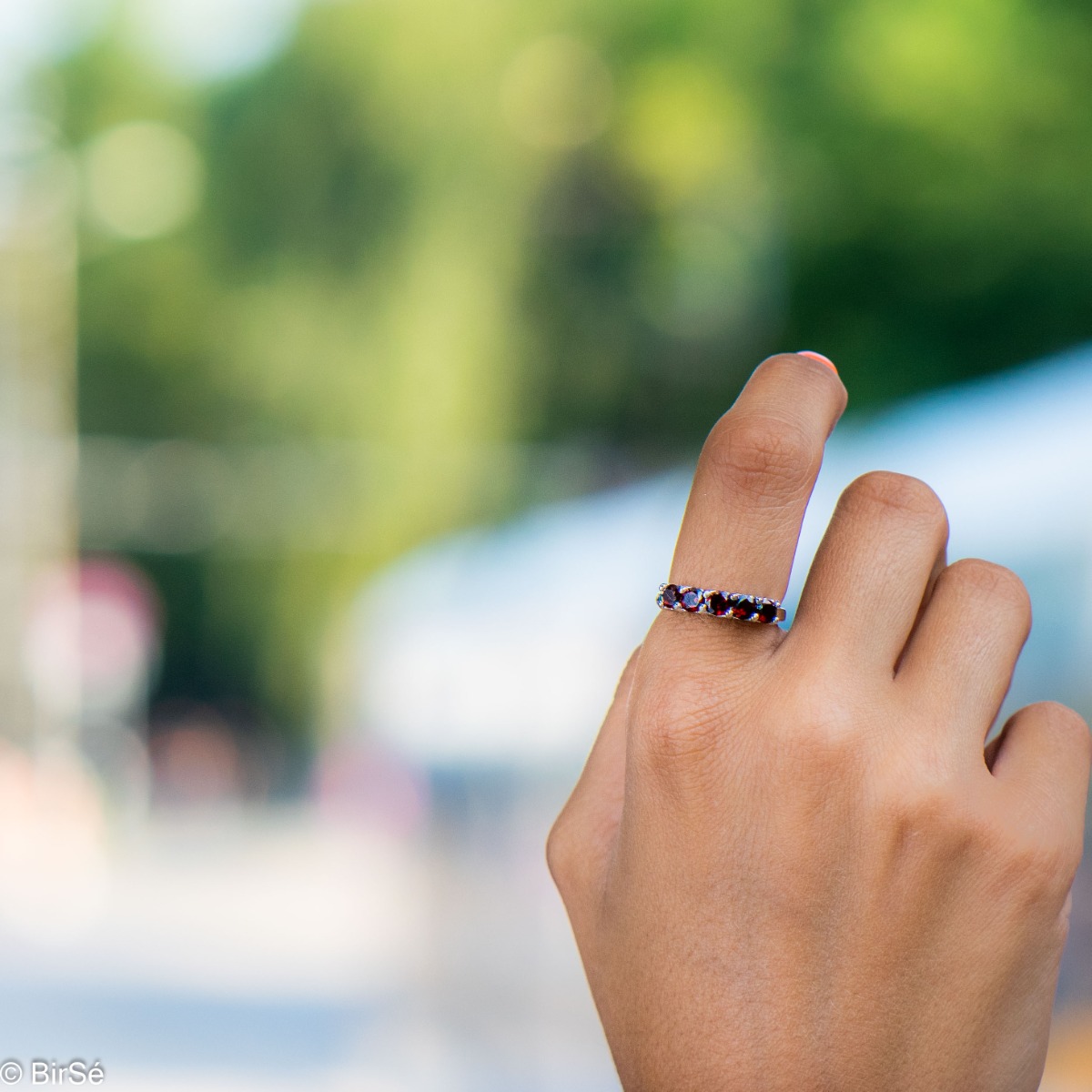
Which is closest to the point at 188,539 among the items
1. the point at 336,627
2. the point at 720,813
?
the point at 336,627

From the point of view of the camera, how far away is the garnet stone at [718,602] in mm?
400

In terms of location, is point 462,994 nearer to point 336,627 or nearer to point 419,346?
point 336,627

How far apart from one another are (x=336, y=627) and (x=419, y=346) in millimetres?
1224

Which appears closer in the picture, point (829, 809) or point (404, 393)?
Answer: point (829, 809)

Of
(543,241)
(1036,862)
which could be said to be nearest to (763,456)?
(1036,862)

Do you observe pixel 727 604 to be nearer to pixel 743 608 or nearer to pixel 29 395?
pixel 743 608

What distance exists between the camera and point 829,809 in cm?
41

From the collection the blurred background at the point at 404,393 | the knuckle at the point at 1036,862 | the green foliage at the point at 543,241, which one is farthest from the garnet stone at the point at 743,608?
the green foliage at the point at 543,241

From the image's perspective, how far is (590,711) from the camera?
2867mm

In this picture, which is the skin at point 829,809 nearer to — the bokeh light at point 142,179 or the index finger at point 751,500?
the index finger at point 751,500

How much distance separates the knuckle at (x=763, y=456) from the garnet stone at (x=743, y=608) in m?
0.03

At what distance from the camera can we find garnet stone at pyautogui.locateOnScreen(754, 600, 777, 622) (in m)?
0.40

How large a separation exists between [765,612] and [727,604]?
13 mm

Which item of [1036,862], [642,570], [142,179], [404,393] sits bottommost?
[1036,862]
